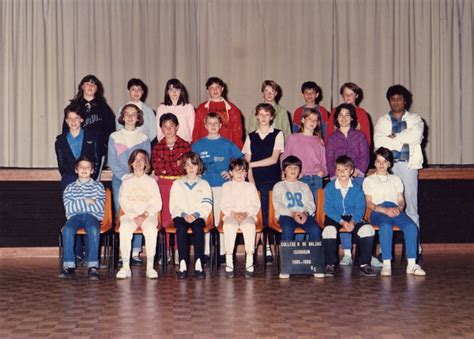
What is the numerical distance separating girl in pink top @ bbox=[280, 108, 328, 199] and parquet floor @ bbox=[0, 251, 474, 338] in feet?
2.91

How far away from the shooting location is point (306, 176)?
320 inches

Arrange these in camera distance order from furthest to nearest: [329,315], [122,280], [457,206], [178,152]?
[457,206], [178,152], [122,280], [329,315]

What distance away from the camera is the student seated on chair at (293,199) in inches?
301

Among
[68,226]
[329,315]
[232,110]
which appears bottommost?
[329,315]

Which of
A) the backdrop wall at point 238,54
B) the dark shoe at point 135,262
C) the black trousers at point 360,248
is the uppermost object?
the backdrop wall at point 238,54

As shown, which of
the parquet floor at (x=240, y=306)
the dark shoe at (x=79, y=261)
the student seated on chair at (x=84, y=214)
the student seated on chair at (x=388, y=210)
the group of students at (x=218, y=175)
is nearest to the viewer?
the parquet floor at (x=240, y=306)

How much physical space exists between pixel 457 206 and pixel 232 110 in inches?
115

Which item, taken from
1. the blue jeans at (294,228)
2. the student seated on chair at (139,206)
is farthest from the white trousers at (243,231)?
the student seated on chair at (139,206)

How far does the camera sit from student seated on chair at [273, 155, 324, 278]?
25.1 feet

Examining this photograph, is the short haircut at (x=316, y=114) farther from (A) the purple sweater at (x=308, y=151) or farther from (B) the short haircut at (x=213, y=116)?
(B) the short haircut at (x=213, y=116)

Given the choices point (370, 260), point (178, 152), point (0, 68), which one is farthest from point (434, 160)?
point (0, 68)

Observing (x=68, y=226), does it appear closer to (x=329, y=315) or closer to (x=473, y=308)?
(x=329, y=315)

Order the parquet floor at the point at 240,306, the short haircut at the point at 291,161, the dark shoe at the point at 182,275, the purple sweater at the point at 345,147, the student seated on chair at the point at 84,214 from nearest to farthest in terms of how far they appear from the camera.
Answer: the parquet floor at the point at 240,306, the dark shoe at the point at 182,275, the student seated on chair at the point at 84,214, the short haircut at the point at 291,161, the purple sweater at the point at 345,147

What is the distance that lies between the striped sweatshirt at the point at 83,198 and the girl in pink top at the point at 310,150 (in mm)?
1704
